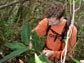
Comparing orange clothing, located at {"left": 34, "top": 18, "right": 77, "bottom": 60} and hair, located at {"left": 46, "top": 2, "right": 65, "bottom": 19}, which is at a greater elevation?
hair, located at {"left": 46, "top": 2, "right": 65, "bottom": 19}

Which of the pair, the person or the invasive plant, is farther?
the person

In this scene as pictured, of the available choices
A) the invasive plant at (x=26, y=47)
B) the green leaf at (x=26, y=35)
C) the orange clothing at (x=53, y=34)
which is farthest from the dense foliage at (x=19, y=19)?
the invasive plant at (x=26, y=47)

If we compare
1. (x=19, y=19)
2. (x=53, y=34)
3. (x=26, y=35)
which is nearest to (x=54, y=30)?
(x=53, y=34)

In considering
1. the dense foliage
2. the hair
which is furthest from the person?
the dense foliage

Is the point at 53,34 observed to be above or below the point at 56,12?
below

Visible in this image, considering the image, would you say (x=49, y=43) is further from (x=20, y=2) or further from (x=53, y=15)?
(x=20, y=2)

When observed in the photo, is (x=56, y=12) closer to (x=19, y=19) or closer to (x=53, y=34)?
(x=53, y=34)

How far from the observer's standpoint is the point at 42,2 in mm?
5914

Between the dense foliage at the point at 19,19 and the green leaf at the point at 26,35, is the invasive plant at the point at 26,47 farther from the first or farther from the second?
the dense foliage at the point at 19,19

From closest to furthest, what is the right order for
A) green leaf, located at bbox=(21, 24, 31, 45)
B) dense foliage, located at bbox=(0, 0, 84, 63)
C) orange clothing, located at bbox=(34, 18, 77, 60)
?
green leaf, located at bbox=(21, 24, 31, 45) < orange clothing, located at bbox=(34, 18, 77, 60) < dense foliage, located at bbox=(0, 0, 84, 63)

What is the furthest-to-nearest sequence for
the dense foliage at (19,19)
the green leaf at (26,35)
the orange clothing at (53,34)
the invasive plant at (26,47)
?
the dense foliage at (19,19) < the orange clothing at (53,34) < the green leaf at (26,35) < the invasive plant at (26,47)

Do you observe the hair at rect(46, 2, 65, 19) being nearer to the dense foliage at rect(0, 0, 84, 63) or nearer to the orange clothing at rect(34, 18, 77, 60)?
the orange clothing at rect(34, 18, 77, 60)

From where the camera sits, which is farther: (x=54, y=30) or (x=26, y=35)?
(x=54, y=30)

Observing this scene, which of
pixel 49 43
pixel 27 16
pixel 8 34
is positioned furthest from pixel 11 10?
pixel 49 43
